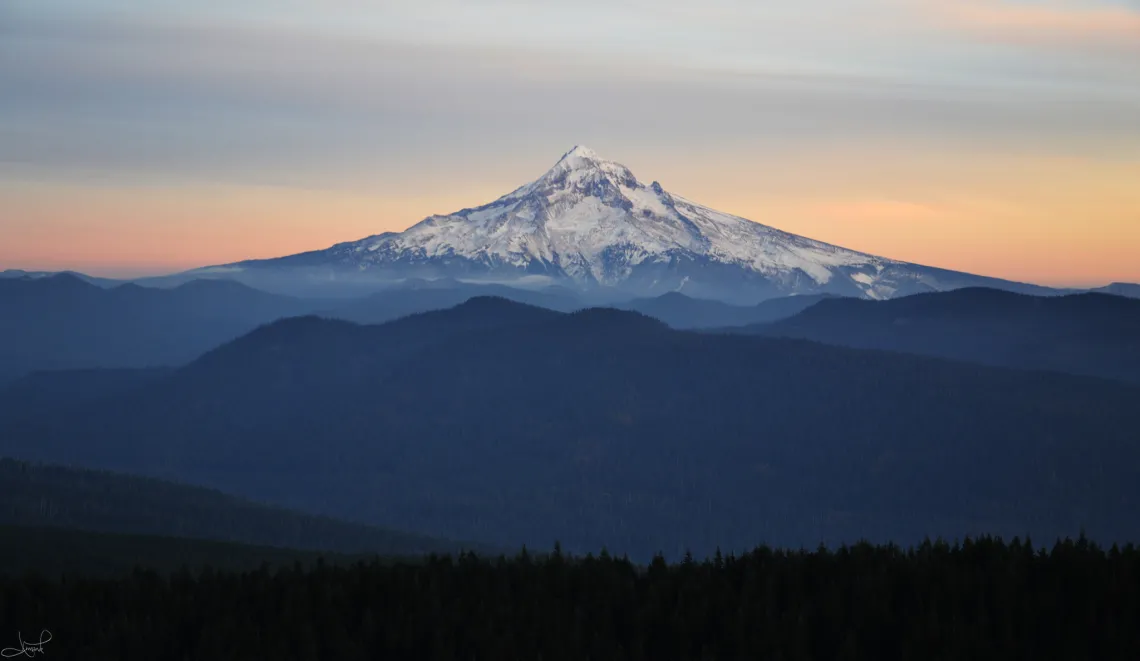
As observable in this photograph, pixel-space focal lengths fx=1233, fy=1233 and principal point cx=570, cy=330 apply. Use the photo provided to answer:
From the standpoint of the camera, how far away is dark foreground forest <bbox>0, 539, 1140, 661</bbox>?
70.9 metres

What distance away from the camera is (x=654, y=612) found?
80.4 meters

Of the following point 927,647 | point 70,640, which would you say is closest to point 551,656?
point 927,647

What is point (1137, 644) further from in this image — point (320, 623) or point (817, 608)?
point (320, 623)

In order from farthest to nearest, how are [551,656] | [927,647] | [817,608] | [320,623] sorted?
[320,623]
[817,608]
[551,656]
[927,647]

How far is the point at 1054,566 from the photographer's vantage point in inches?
3147

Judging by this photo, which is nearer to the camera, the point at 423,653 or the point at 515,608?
the point at 423,653

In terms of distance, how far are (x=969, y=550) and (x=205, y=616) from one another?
57.0m

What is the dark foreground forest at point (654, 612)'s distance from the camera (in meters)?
70.9
